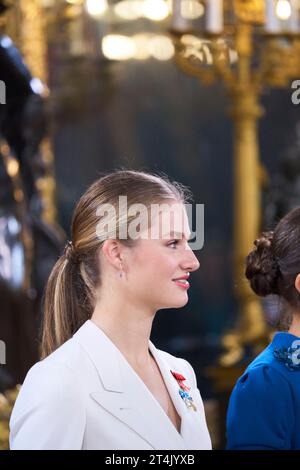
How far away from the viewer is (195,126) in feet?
28.6

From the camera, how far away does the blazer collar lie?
1736 millimetres

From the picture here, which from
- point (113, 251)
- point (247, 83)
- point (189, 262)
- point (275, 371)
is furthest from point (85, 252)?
point (247, 83)

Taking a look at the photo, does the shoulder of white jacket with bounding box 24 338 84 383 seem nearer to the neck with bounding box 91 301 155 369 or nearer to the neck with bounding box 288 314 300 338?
the neck with bounding box 91 301 155 369

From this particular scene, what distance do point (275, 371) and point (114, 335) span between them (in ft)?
1.08

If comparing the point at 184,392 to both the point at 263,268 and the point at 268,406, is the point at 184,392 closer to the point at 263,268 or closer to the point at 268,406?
the point at 268,406

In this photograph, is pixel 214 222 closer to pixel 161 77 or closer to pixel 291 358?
pixel 161 77

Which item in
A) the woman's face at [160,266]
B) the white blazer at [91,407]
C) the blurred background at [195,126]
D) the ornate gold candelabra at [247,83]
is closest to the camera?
the white blazer at [91,407]

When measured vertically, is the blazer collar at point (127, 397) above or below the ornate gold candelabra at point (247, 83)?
below

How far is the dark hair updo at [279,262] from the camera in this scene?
200cm

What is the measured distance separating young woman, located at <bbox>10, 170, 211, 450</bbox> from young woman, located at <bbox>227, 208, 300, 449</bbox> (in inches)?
3.6

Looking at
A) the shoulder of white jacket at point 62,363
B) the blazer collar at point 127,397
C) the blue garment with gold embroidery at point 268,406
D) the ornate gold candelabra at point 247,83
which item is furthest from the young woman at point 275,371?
the ornate gold candelabra at point 247,83

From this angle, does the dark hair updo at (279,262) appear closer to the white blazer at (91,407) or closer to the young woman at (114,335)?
the young woman at (114,335)

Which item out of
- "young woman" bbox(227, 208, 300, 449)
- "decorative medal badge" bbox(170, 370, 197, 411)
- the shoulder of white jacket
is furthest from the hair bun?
the shoulder of white jacket

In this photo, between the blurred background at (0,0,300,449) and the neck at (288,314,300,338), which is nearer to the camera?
the neck at (288,314,300,338)
